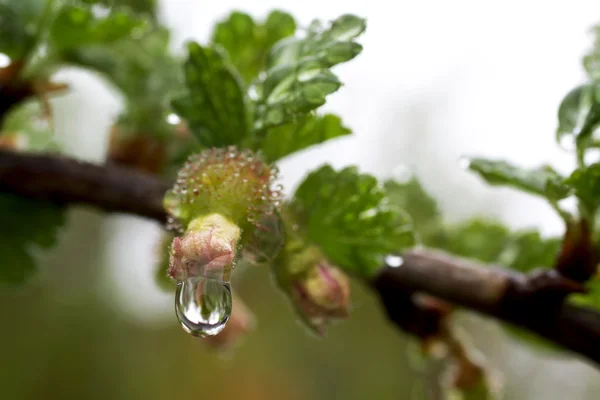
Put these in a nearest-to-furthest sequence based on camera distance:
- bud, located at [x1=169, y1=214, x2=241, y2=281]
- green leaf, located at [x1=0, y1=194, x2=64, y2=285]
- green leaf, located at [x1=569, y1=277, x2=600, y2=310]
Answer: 1. bud, located at [x1=169, y1=214, x2=241, y2=281]
2. green leaf, located at [x1=569, y1=277, x2=600, y2=310]
3. green leaf, located at [x1=0, y1=194, x2=64, y2=285]

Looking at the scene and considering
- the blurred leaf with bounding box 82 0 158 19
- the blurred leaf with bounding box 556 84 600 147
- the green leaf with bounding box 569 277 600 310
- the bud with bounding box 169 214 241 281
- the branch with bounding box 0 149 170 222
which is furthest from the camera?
the blurred leaf with bounding box 82 0 158 19

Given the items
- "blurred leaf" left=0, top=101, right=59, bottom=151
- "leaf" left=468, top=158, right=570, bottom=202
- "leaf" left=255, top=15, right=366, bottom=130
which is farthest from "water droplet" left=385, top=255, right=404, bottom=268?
"blurred leaf" left=0, top=101, right=59, bottom=151

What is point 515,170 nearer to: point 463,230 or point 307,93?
point 307,93

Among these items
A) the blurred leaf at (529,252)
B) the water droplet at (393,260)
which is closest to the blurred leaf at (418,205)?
the blurred leaf at (529,252)

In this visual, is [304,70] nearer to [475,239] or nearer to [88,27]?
Result: [88,27]

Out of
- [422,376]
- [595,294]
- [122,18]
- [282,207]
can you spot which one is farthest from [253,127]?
[422,376]

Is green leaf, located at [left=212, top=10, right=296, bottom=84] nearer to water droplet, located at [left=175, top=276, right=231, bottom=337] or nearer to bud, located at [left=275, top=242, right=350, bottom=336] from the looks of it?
bud, located at [left=275, top=242, right=350, bottom=336]

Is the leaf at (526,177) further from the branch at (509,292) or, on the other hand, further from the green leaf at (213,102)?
the green leaf at (213,102)
